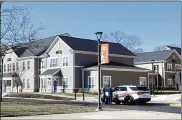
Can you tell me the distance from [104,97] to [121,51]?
102 feet

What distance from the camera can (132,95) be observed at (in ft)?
99.8

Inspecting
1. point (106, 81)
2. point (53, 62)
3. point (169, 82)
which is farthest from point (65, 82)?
point (169, 82)

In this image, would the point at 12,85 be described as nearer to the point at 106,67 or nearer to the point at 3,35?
the point at 106,67

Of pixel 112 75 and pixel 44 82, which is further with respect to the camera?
pixel 44 82

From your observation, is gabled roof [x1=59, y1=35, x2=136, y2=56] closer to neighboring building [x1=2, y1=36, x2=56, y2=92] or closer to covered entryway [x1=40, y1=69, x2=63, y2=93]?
covered entryway [x1=40, y1=69, x2=63, y2=93]

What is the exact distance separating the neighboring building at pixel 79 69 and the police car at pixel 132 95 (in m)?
19.0

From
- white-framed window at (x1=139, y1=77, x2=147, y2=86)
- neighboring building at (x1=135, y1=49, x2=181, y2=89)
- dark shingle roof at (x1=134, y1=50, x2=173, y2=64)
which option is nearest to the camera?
white-framed window at (x1=139, y1=77, x2=147, y2=86)

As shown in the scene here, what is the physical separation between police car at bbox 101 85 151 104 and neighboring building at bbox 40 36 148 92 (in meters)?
19.0

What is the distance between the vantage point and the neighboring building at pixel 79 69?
172 feet

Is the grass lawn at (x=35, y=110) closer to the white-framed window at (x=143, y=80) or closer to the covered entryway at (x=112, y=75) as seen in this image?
the covered entryway at (x=112, y=75)

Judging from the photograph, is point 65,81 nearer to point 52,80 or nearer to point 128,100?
point 52,80

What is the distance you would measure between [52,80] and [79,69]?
5063 mm

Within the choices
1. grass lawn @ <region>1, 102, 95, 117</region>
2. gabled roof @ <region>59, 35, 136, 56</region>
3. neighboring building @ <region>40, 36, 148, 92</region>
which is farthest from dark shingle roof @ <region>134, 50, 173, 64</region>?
grass lawn @ <region>1, 102, 95, 117</region>

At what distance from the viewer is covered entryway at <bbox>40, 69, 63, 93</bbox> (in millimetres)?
55594
